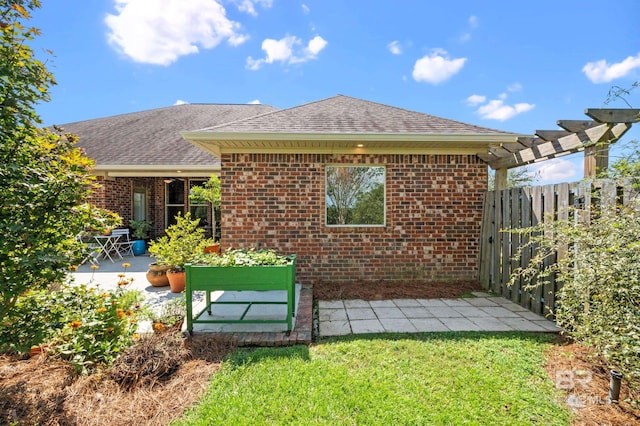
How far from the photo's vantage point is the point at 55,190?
2.25 m

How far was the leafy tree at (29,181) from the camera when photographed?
203 cm

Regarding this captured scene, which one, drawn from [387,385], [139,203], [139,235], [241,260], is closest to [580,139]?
Answer: [387,385]

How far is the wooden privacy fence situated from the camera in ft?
11.0

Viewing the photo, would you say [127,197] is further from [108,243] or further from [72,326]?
[72,326]

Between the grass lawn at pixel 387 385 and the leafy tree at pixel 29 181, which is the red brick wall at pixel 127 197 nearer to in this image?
the leafy tree at pixel 29 181

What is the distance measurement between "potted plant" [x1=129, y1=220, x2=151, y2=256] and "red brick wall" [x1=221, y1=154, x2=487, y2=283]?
18.7ft

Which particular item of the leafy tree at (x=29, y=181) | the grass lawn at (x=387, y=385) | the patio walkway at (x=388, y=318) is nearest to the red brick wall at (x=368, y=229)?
the patio walkway at (x=388, y=318)

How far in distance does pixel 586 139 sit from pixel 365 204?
352cm

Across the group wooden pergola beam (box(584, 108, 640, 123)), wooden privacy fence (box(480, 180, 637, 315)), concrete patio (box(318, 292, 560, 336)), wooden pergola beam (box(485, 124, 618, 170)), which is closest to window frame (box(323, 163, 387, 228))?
concrete patio (box(318, 292, 560, 336))

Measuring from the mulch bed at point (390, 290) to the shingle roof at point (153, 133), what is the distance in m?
5.69

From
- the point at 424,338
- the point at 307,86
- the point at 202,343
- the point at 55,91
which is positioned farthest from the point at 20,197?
the point at 307,86

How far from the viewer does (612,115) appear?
3.42m

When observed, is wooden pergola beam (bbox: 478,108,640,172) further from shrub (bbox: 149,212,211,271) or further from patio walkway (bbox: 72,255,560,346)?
shrub (bbox: 149,212,211,271)

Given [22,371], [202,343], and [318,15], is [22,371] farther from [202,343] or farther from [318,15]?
[318,15]
